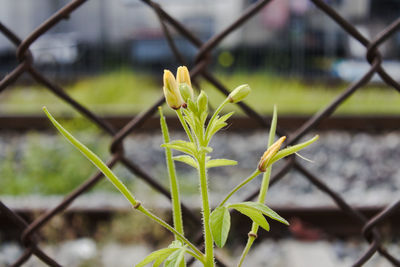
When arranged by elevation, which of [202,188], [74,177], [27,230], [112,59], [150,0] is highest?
[150,0]

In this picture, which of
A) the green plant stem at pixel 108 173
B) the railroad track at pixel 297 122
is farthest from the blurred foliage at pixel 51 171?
the green plant stem at pixel 108 173

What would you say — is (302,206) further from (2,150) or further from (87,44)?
(87,44)

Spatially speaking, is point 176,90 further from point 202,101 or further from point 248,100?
point 248,100

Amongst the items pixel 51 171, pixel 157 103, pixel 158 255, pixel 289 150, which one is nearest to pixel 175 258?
pixel 158 255

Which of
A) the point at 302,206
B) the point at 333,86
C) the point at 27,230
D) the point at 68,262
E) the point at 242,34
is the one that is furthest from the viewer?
the point at 242,34

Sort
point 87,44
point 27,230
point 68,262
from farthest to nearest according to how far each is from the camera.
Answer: point 87,44
point 68,262
point 27,230

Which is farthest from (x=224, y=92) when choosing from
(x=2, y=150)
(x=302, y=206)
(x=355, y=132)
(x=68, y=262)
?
(x=355, y=132)

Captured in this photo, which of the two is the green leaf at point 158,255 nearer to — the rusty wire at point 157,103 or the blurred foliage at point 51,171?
the rusty wire at point 157,103

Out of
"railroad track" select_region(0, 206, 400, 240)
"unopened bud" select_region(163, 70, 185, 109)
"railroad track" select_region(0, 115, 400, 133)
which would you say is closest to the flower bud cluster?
"unopened bud" select_region(163, 70, 185, 109)
